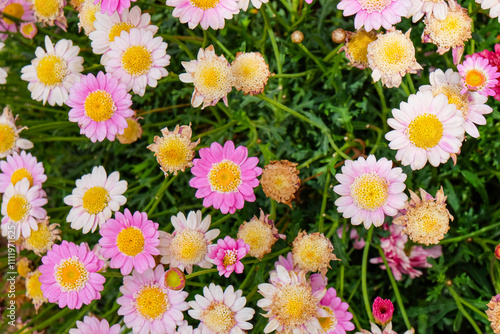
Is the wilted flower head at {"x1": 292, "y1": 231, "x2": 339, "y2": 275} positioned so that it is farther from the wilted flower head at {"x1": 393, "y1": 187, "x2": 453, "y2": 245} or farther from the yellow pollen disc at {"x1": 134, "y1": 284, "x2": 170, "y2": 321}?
the yellow pollen disc at {"x1": 134, "y1": 284, "x2": 170, "y2": 321}

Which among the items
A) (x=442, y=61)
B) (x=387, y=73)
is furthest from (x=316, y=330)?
(x=442, y=61)

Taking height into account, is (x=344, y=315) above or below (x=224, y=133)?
below

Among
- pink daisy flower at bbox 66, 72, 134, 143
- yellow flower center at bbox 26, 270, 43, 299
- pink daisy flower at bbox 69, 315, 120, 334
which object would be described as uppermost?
pink daisy flower at bbox 66, 72, 134, 143

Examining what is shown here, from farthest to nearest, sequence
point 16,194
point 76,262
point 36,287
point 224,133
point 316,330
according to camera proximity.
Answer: point 224,133
point 36,287
point 16,194
point 76,262
point 316,330

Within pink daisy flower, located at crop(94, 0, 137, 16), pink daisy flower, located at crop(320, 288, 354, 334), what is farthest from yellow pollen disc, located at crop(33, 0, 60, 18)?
pink daisy flower, located at crop(320, 288, 354, 334)

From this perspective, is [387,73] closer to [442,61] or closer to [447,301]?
[442,61]

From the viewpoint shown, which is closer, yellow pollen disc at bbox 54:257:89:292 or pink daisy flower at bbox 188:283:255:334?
pink daisy flower at bbox 188:283:255:334

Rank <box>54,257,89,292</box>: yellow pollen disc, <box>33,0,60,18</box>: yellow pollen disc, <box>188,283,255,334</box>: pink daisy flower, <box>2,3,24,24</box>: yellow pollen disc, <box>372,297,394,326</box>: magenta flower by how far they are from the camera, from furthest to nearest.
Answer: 1. <box>2,3,24,24</box>: yellow pollen disc
2. <box>33,0,60,18</box>: yellow pollen disc
3. <box>54,257,89,292</box>: yellow pollen disc
4. <box>188,283,255,334</box>: pink daisy flower
5. <box>372,297,394,326</box>: magenta flower
